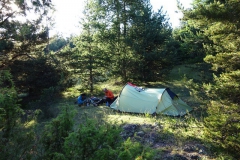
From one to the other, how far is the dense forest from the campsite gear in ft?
2.38

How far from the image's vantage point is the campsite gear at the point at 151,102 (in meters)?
9.50

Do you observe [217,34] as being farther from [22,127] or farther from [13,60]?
[13,60]

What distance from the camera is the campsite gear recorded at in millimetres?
9500

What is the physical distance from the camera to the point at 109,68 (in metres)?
15.4

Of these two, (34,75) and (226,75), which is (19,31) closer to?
(34,75)

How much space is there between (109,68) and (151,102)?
20.8 feet

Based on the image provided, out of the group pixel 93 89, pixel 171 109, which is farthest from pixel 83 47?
pixel 171 109


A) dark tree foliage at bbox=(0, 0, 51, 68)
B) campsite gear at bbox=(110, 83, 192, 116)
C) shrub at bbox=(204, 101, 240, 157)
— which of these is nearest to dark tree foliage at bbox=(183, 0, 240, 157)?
shrub at bbox=(204, 101, 240, 157)

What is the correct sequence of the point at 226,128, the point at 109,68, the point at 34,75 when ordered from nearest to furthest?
the point at 226,128, the point at 34,75, the point at 109,68

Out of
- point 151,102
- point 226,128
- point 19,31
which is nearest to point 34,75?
point 19,31

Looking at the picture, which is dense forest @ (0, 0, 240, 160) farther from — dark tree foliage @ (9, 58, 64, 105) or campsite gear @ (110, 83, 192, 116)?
campsite gear @ (110, 83, 192, 116)

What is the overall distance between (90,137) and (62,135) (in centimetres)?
53

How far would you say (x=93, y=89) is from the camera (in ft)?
51.5

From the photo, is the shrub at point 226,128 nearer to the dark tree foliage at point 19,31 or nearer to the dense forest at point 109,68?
the dense forest at point 109,68
